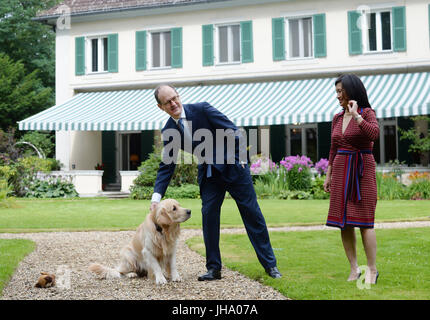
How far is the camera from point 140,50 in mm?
19188

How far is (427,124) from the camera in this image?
16672mm

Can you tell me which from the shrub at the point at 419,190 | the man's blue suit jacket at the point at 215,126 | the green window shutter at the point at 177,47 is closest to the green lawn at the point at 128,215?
the shrub at the point at 419,190

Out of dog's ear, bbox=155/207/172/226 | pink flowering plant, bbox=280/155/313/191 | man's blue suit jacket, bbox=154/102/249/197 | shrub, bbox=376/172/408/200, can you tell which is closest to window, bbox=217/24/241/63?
pink flowering plant, bbox=280/155/313/191

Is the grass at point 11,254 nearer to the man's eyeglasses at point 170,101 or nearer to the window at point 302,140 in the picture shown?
the man's eyeglasses at point 170,101

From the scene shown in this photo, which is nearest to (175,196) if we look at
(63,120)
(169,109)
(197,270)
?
(63,120)

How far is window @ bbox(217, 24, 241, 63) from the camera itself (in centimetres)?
1850

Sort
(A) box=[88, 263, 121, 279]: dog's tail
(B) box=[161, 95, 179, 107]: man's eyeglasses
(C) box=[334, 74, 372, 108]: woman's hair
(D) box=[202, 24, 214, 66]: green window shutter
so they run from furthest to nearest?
(D) box=[202, 24, 214, 66]: green window shutter, (A) box=[88, 263, 121, 279]: dog's tail, (B) box=[161, 95, 179, 107]: man's eyeglasses, (C) box=[334, 74, 372, 108]: woman's hair

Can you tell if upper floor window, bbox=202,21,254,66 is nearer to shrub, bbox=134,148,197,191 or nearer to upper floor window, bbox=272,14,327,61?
upper floor window, bbox=272,14,327,61

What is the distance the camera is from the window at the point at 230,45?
60.7 feet

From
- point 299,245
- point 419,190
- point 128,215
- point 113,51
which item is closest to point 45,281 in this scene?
point 299,245

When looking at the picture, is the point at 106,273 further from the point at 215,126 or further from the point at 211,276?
the point at 215,126

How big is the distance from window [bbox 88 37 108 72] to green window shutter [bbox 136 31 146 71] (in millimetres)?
1622

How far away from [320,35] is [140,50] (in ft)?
22.2

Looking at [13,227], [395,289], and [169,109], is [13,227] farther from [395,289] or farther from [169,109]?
[395,289]
